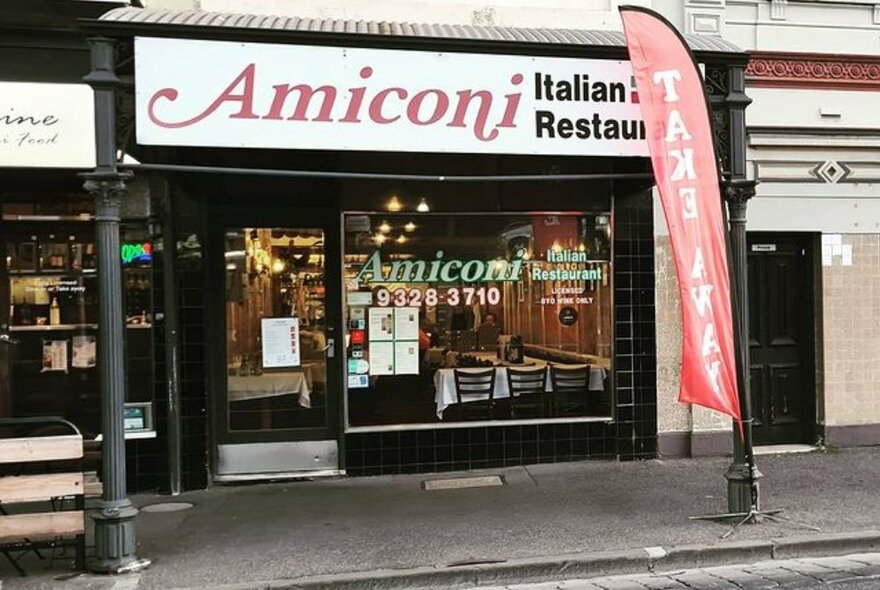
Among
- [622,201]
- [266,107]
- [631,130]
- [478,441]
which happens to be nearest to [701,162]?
[631,130]

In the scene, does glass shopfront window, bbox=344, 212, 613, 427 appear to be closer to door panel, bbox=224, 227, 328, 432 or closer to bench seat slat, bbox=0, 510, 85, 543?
door panel, bbox=224, 227, 328, 432

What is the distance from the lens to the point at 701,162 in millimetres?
6094

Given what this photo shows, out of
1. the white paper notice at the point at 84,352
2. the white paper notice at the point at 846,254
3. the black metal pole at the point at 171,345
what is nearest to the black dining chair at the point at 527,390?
the black metal pole at the point at 171,345

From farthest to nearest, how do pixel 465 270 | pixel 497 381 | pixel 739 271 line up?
pixel 497 381 → pixel 465 270 → pixel 739 271

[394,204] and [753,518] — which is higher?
[394,204]

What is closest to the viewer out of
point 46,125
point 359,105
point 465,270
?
point 359,105

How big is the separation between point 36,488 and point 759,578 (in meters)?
4.92

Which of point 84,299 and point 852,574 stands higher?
point 84,299

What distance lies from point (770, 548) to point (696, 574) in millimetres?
658

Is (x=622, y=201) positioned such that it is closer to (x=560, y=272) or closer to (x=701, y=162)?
(x=560, y=272)

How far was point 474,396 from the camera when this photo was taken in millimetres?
8672

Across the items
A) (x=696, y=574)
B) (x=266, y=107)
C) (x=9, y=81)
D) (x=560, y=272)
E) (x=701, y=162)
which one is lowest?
(x=696, y=574)

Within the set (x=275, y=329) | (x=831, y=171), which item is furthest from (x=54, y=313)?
(x=831, y=171)

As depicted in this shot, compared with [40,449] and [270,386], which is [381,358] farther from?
[40,449]
